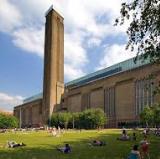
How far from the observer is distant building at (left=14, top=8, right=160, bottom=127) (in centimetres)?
12619

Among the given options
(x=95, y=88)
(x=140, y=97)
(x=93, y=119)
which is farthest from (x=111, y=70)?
(x=93, y=119)

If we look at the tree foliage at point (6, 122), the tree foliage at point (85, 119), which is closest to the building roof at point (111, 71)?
the tree foliage at point (85, 119)

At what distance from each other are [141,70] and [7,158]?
97.7 meters

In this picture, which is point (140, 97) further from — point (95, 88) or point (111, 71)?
point (111, 71)

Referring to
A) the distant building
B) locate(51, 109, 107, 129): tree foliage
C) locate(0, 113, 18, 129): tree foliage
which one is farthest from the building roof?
locate(0, 113, 18, 129): tree foliage

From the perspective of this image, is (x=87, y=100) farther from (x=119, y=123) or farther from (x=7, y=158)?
(x=7, y=158)

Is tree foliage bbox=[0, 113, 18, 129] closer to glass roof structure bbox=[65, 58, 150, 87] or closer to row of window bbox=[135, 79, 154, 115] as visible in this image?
glass roof structure bbox=[65, 58, 150, 87]

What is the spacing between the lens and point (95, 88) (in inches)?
6019

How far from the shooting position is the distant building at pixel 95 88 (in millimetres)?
126188

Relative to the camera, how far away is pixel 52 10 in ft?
587

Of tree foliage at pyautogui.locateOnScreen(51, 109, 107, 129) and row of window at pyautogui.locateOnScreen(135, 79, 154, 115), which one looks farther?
row of window at pyautogui.locateOnScreen(135, 79, 154, 115)

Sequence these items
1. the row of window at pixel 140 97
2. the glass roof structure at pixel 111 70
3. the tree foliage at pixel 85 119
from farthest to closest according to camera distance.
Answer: the glass roof structure at pixel 111 70 < the row of window at pixel 140 97 < the tree foliage at pixel 85 119

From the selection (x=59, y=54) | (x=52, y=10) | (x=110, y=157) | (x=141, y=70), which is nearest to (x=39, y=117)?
(x=59, y=54)

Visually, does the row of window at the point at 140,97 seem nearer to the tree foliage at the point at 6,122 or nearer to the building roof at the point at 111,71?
→ the building roof at the point at 111,71
